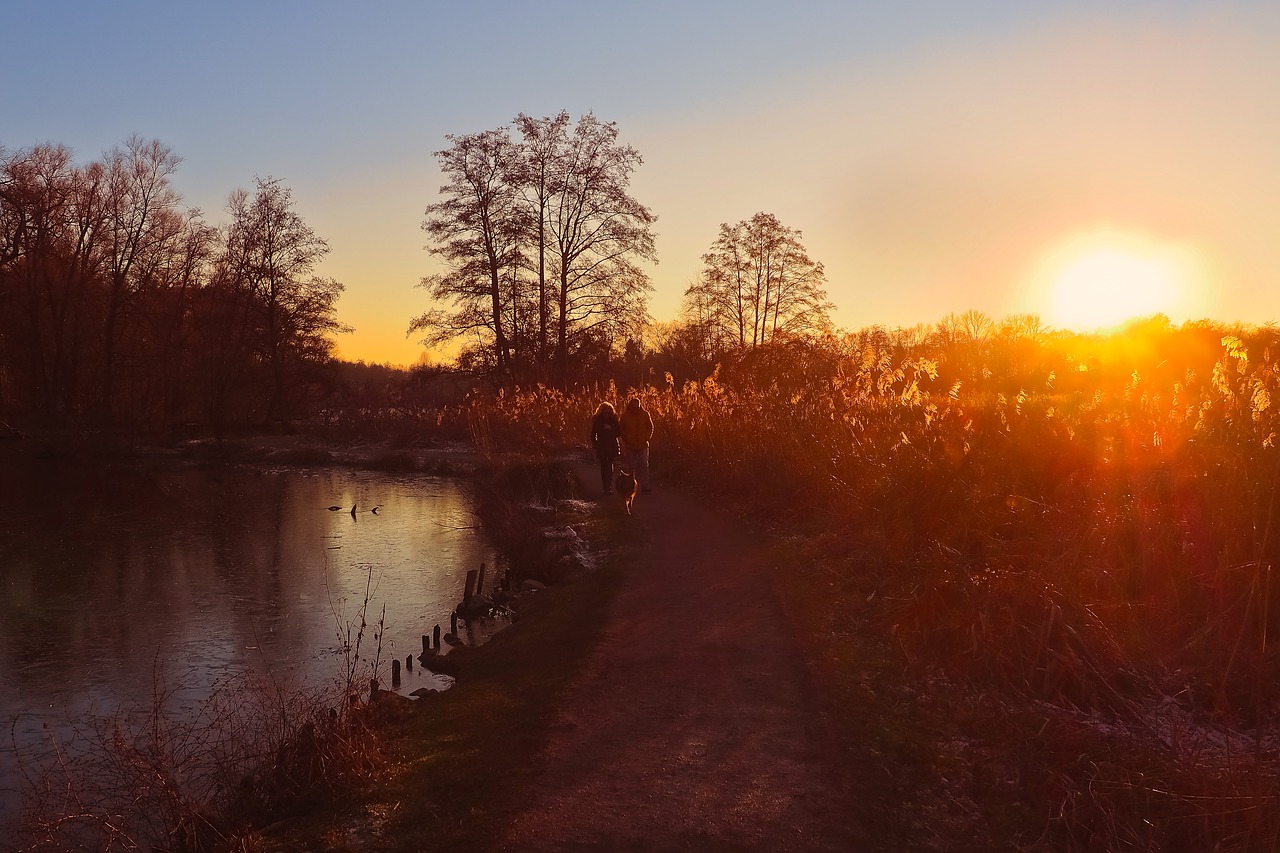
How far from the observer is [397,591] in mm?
13812

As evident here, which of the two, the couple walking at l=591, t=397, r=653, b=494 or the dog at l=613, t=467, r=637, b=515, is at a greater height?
the couple walking at l=591, t=397, r=653, b=494

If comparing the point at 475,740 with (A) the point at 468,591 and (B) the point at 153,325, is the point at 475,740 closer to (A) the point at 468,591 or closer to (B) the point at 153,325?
(A) the point at 468,591

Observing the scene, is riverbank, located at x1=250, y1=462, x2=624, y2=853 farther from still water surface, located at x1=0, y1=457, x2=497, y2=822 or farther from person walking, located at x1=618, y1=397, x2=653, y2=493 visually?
person walking, located at x1=618, y1=397, x2=653, y2=493

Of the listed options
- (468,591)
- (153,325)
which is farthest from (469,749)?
(153,325)

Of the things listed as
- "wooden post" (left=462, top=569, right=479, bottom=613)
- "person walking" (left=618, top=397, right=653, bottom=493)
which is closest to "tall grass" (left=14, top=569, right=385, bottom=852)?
"wooden post" (left=462, top=569, right=479, bottom=613)

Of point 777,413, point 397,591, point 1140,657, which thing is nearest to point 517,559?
point 397,591

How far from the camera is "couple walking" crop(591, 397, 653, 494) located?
1598 centimetres

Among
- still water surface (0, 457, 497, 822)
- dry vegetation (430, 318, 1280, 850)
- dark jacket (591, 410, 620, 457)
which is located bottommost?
still water surface (0, 457, 497, 822)

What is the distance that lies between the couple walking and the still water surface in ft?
8.90

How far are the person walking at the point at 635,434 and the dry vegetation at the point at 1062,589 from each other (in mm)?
2251

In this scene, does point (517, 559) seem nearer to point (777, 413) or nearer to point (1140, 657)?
point (777, 413)

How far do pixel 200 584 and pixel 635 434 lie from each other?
7.43m

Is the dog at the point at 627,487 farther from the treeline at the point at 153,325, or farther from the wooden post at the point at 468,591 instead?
the treeline at the point at 153,325

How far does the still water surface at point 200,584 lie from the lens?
32.8ft
